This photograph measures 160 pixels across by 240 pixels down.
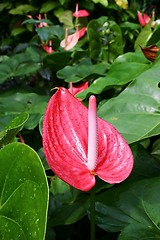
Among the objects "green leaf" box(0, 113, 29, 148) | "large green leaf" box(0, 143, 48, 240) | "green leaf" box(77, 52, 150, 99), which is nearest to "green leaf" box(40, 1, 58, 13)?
"green leaf" box(77, 52, 150, 99)

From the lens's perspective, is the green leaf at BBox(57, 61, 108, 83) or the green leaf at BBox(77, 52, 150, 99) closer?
the green leaf at BBox(77, 52, 150, 99)

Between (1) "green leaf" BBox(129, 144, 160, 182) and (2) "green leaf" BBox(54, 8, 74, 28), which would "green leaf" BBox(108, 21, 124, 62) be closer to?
(1) "green leaf" BBox(129, 144, 160, 182)

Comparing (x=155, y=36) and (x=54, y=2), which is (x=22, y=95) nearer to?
(x=155, y=36)

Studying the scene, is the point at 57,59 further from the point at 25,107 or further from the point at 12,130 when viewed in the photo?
the point at 12,130

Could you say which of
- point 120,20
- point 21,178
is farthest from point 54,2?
point 21,178

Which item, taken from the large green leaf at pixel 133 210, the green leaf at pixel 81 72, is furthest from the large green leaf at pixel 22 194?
the green leaf at pixel 81 72

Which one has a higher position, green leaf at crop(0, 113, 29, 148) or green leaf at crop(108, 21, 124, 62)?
green leaf at crop(0, 113, 29, 148)

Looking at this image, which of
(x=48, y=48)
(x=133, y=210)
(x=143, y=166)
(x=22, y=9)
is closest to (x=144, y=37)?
(x=48, y=48)
